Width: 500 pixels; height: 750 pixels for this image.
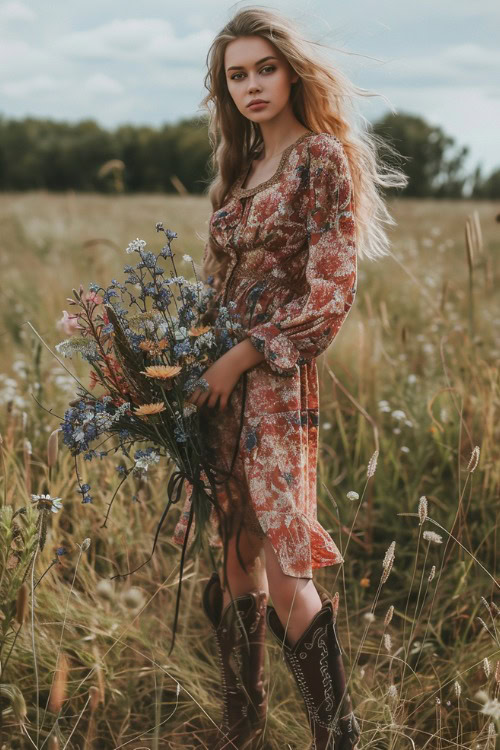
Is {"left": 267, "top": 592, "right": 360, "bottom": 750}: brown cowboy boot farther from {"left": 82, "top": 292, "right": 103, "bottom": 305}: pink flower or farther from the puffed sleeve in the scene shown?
{"left": 82, "top": 292, "right": 103, "bottom": 305}: pink flower

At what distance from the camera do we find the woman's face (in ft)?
6.87

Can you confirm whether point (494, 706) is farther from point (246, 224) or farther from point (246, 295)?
point (246, 224)

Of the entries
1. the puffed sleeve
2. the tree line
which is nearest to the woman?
the puffed sleeve

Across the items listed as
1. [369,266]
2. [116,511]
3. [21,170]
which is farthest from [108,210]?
[21,170]

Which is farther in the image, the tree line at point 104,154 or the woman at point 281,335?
the tree line at point 104,154

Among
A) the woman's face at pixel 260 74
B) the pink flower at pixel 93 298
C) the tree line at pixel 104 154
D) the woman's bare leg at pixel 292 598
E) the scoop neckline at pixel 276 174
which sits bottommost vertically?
the woman's bare leg at pixel 292 598

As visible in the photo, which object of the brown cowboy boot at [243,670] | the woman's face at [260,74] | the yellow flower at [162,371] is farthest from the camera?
the brown cowboy boot at [243,670]

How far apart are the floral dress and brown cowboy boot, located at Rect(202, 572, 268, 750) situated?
332 millimetres

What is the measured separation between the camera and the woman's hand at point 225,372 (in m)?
1.97

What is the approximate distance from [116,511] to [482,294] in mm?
5376

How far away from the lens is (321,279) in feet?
6.32

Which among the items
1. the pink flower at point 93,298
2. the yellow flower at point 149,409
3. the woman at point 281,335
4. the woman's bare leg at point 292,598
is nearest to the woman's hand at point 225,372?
the woman at point 281,335

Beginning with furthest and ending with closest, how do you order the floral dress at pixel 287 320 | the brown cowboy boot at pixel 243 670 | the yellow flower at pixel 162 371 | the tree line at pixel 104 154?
the tree line at pixel 104 154, the brown cowboy boot at pixel 243 670, the floral dress at pixel 287 320, the yellow flower at pixel 162 371

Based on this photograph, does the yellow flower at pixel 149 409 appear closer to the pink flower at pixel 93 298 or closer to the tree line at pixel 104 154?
the pink flower at pixel 93 298
